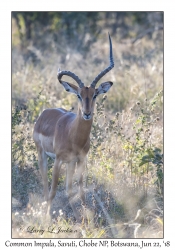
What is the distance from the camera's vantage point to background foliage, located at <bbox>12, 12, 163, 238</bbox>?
8078mm

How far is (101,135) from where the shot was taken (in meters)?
10.2

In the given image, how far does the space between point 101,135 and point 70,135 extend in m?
1.71

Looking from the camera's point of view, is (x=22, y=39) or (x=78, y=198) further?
(x=22, y=39)

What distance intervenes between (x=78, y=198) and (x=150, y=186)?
1096 millimetres

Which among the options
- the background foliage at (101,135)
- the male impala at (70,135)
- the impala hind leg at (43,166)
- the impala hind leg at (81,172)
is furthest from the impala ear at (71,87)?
the impala hind leg at (43,166)

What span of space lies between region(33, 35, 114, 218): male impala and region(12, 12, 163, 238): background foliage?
12.4 inches

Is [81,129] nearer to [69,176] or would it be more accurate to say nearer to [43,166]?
[69,176]

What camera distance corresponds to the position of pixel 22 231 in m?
7.55

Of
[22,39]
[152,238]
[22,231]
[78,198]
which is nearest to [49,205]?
[78,198]

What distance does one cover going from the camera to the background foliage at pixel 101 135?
8.08 metres

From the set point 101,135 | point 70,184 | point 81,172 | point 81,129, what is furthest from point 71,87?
point 101,135

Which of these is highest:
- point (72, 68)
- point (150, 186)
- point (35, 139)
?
point (72, 68)

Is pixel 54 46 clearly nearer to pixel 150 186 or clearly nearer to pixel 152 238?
pixel 150 186
